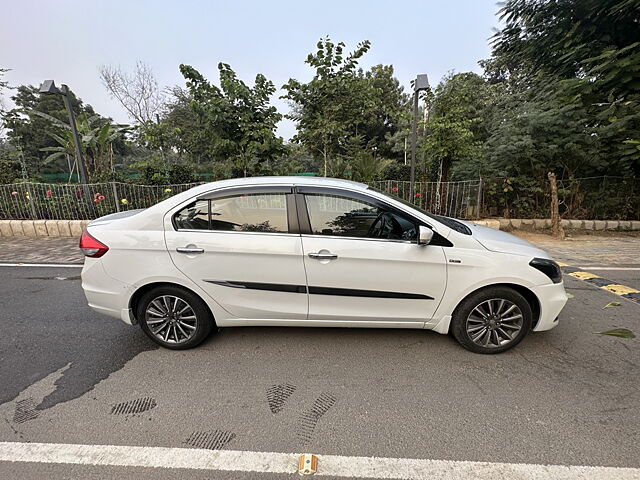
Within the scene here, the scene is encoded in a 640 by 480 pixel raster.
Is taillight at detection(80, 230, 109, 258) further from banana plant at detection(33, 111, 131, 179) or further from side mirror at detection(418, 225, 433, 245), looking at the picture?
banana plant at detection(33, 111, 131, 179)

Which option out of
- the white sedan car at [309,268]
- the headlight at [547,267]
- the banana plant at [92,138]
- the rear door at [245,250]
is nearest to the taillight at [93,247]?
the white sedan car at [309,268]

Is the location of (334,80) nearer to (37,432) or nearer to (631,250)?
(631,250)

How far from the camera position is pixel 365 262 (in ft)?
8.39

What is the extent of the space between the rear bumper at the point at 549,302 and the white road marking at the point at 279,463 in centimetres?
118

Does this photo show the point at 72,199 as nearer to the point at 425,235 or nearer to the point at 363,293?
the point at 363,293

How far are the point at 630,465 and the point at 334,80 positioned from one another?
9.56 m

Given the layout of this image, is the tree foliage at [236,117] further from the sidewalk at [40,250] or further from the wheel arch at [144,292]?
the wheel arch at [144,292]

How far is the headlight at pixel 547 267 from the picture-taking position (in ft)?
8.48

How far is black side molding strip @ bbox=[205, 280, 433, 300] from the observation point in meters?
2.62

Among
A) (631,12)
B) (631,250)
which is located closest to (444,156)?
(631,250)

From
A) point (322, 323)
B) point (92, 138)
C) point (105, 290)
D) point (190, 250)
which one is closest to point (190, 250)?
point (190, 250)

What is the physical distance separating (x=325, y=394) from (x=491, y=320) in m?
1.62

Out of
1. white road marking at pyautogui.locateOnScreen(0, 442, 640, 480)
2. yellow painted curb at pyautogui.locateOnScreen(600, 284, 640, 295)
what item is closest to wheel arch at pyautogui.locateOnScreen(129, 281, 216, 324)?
white road marking at pyautogui.locateOnScreen(0, 442, 640, 480)

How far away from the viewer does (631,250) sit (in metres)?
6.62
